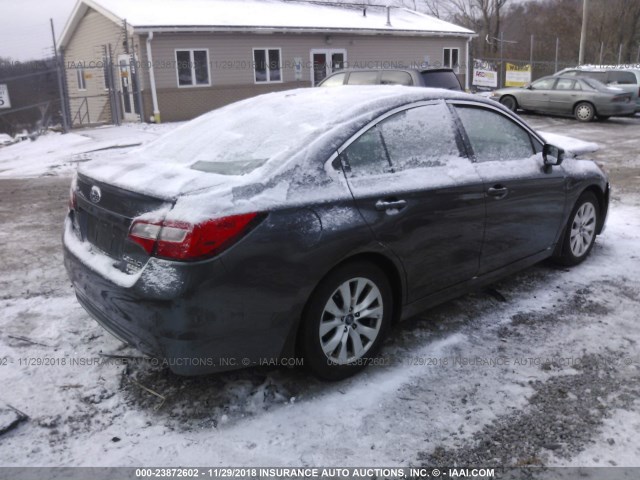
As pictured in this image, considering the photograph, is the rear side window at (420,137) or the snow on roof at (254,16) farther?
the snow on roof at (254,16)

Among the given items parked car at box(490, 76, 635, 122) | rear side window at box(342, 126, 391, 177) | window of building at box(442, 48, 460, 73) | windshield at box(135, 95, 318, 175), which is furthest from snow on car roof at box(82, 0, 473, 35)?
rear side window at box(342, 126, 391, 177)

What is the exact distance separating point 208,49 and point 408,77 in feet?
35.6

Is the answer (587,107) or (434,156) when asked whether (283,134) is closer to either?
(434,156)

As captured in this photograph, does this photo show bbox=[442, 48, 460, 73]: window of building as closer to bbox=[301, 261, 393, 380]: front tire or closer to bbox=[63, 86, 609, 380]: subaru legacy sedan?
bbox=[63, 86, 609, 380]: subaru legacy sedan

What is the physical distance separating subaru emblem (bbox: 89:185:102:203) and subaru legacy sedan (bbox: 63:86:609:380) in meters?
0.02

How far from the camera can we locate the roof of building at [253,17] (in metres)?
19.0

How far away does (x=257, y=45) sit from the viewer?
21.0 m

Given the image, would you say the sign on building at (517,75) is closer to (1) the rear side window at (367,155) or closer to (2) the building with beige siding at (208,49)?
(2) the building with beige siding at (208,49)

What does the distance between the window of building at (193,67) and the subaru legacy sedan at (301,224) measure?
16404 mm

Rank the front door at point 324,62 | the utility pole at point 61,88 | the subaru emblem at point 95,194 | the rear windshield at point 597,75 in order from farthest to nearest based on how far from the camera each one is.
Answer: the front door at point 324,62 < the rear windshield at point 597,75 < the utility pole at point 61,88 < the subaru emblem at point 95,194

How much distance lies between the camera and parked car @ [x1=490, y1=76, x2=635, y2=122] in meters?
17.2

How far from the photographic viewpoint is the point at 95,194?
3213mm

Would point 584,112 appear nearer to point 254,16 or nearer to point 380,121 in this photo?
point 254,16

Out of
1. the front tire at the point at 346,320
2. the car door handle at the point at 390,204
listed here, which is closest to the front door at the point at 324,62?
the car door handle at the point at 390,204
